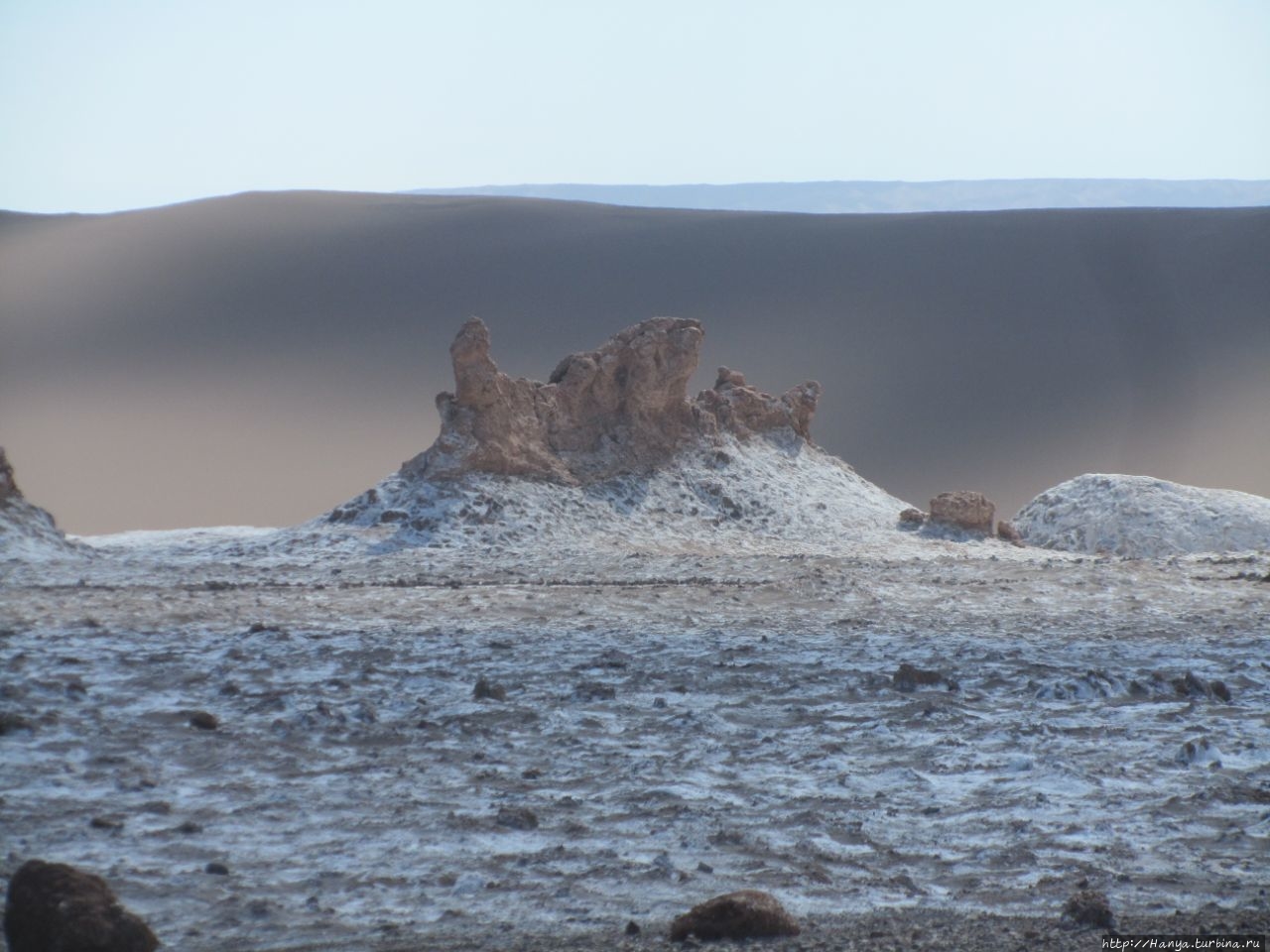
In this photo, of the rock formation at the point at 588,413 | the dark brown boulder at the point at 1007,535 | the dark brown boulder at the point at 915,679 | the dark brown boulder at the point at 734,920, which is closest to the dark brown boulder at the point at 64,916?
the dark brown boulder at the point at 734,920

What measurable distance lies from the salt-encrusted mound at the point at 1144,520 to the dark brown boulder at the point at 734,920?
11.7 m

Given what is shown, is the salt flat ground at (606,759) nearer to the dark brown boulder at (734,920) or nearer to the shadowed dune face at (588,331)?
the dark brown boulder at (734,920)

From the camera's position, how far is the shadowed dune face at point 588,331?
28906 mm

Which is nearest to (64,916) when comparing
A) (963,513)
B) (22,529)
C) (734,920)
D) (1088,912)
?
(734,920)

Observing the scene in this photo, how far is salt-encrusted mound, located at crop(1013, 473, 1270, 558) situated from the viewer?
15.1 m

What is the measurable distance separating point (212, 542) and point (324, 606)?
4.57 metres

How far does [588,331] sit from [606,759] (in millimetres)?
32646

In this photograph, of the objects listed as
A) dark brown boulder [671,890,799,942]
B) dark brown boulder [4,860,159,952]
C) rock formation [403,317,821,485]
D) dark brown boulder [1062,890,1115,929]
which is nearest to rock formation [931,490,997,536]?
rock formation [403,317,821,485]

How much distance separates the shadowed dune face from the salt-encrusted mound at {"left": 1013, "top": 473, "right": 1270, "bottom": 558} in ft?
33.1

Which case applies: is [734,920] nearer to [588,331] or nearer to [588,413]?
[588,413]

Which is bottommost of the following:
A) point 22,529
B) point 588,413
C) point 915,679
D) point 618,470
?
point 915,679

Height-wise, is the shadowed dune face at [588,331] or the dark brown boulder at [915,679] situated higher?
the shadowed dune face at [588,331]

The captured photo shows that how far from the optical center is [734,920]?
3951mm

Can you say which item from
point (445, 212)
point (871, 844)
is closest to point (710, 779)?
point (871, 844)
